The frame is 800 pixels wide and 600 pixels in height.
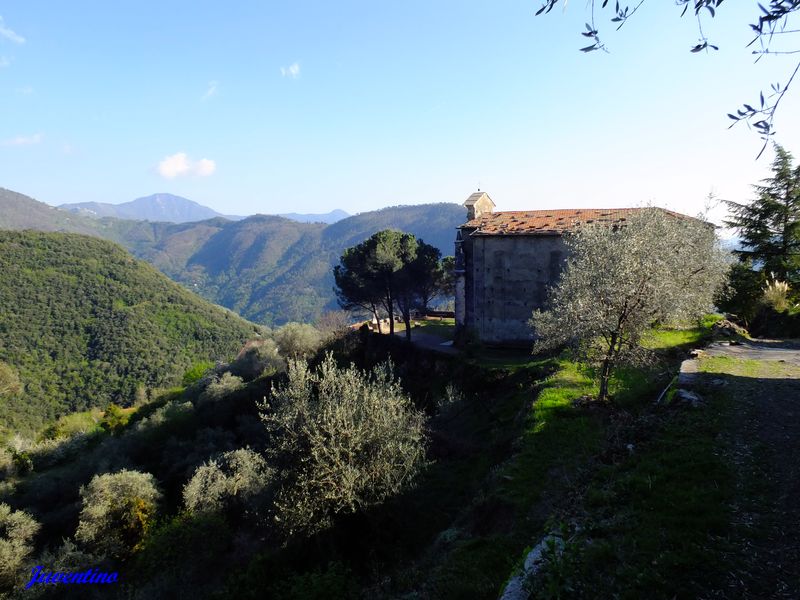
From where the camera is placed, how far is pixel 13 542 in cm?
2264

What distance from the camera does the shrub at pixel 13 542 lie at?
21.2 m

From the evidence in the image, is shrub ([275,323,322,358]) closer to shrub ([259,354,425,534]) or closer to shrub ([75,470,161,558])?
shrub ([75,470,161,558])

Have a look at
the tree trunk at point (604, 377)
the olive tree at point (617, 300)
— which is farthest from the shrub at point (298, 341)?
the tree trunk at point (604, 377)

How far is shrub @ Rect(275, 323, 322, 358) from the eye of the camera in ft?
137

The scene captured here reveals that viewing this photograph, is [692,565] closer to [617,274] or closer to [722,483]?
[722,483]

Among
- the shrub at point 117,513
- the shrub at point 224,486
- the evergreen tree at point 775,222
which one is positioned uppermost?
the evergreen tree at point 775,222

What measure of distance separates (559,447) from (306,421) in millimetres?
7627

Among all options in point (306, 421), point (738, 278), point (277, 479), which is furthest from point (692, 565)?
point (738, 278)

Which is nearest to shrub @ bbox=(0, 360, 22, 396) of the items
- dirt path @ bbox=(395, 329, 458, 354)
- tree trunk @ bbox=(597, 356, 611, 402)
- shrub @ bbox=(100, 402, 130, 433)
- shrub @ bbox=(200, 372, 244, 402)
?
shrub @ bbox=(100, 402, 130, 433)

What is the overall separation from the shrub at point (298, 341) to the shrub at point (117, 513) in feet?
56.9

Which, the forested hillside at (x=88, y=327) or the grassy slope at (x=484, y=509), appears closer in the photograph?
the grassy slope at (x=484, y=509)

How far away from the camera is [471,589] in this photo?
24.1 feet

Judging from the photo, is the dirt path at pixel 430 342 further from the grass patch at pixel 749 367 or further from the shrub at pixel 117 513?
the shrub at pixel 117 513

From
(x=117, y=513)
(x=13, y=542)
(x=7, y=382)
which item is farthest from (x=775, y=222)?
(x=7, y=382)
